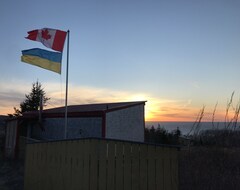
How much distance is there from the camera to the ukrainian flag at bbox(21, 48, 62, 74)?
35.2 ft

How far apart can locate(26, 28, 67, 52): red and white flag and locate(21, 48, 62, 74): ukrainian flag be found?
0.34 meters

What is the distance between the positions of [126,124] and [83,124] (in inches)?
86.3

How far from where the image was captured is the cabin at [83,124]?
13984 mm

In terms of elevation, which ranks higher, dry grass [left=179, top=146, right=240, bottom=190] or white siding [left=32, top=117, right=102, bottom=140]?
white siding [left=32, top=117, right=102, bottom=140]

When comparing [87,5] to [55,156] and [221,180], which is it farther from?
[221,180]

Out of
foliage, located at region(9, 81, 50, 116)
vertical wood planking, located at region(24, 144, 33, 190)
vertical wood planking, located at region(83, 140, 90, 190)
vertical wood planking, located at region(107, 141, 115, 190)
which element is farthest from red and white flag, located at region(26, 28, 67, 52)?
foliage, located at region(9, 81, 50, 116)

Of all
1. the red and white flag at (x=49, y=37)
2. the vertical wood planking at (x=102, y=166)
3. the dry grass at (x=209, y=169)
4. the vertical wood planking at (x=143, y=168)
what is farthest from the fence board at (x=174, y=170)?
the red and white flag at (x=49, y=37)

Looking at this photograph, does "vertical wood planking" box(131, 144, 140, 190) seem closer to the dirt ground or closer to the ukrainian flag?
the dirt ground

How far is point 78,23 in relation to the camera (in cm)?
1308

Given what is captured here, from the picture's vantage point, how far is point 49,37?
1096cm

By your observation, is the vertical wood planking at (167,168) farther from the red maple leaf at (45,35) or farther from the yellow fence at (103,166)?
A: the red maple leaf at (45,35)

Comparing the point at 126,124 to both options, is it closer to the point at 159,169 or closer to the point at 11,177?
the point at 11,177

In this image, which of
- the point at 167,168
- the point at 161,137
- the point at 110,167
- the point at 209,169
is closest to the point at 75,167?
the point at 110,167

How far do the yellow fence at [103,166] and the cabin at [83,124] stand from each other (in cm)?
576
